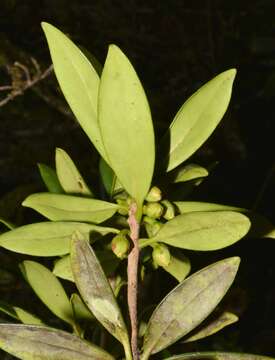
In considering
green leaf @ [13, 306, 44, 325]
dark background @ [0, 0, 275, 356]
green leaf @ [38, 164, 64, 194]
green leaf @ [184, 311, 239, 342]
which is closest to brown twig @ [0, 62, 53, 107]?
dark background @ [0, 0, 275, 356]

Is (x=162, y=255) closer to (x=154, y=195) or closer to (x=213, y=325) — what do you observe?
(x=154, y=195)

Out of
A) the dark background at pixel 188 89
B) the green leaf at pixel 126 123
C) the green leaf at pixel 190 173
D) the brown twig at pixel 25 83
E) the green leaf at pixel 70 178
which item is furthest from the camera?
the dark background at pixel 188 89

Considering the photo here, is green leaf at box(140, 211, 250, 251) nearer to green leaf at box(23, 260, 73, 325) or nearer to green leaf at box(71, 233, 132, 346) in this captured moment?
green leaf at box(71, 233, 132, 346)

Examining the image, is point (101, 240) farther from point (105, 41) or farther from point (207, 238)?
point (105, 41)

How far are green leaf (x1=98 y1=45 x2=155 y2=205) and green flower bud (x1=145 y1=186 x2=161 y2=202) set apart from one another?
0.02 meters

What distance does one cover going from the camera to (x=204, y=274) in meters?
0.63

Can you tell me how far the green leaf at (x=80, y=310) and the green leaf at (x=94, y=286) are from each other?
0.50 feet

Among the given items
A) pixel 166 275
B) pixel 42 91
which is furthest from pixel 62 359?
pixel 42 91

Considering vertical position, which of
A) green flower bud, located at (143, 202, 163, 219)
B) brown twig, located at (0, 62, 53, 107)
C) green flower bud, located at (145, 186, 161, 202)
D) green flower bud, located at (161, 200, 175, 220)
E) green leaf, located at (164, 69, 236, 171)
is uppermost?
green leaf, located at (164, 69, 236, 171)

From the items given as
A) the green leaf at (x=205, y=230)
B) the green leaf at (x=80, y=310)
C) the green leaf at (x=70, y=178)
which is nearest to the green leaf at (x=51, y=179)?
the green leaf at (x=70, y=178)

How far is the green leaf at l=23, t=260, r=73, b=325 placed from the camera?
0.80 meters

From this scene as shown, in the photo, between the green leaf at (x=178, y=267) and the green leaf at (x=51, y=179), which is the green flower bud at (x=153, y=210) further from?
the green leaf at (x=51, y=179)

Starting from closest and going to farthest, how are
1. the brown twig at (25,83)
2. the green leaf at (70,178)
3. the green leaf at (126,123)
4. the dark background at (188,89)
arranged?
the green leaf at (126,123) → the green leaf at (70,178) → the brown twig at (25,83) → the dark background at (188,89)

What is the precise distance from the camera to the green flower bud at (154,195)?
64cm
